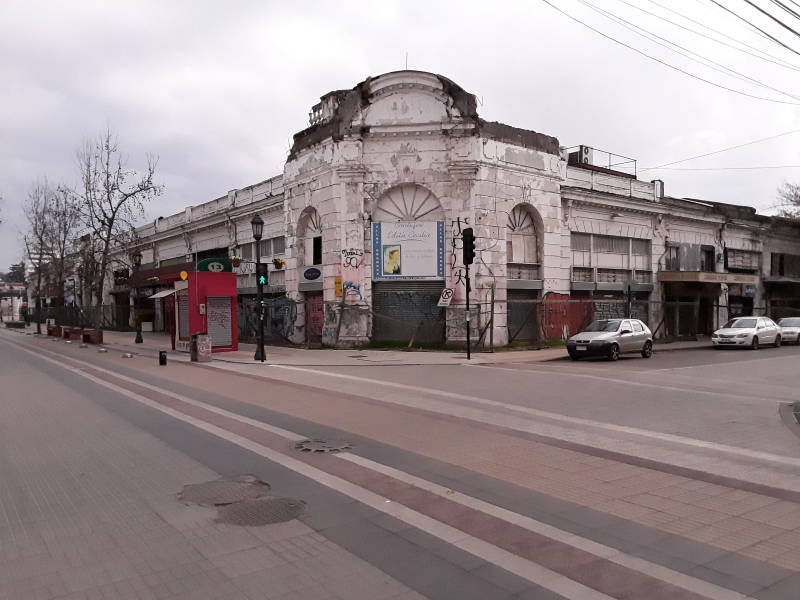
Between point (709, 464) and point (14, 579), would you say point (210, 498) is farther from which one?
point (709, 464)

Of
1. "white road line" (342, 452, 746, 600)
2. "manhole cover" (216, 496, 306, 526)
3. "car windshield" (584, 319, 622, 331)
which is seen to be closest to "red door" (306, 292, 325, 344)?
"car windshield" (584, 319, 622, 331)

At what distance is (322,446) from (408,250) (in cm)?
1748

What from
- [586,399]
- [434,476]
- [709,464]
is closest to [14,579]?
[434,476]

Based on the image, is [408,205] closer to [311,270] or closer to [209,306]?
[311,270]

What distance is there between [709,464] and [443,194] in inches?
743

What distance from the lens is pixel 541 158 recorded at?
2691cm

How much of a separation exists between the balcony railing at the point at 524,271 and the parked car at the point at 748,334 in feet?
28.9

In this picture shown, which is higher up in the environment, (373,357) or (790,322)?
(790,322)

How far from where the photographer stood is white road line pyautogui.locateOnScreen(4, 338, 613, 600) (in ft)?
12.7

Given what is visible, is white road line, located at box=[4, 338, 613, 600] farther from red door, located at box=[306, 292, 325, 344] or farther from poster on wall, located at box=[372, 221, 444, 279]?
red door, located at box=[306, 292, 325, 344]

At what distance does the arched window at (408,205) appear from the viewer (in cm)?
2491

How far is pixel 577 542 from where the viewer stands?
462 centimetres

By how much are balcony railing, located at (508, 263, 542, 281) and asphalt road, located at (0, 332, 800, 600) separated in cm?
1423

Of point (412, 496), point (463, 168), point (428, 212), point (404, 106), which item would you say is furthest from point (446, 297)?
point (412, 496)
